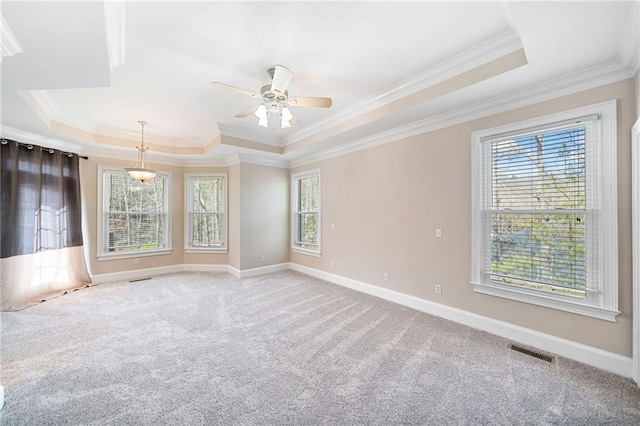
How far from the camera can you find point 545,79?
97.8 inches

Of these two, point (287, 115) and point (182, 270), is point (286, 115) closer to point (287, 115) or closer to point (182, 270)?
point (287, 115)

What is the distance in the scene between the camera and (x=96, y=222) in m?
4.94

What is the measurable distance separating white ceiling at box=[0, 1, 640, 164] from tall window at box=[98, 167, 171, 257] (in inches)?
62.2

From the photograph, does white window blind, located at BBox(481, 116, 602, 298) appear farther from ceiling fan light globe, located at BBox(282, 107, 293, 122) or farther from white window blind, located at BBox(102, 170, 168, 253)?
white window blind, located at BBox(102, 170, 168, 253)

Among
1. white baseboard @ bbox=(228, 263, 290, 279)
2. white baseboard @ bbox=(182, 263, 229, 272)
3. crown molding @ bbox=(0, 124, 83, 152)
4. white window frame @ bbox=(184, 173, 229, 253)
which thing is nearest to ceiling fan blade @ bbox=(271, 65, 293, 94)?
white window frame @ bbox=(184, 173, 229, 253)

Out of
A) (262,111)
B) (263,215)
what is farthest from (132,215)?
(262,111)

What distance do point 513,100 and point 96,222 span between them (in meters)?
6.89

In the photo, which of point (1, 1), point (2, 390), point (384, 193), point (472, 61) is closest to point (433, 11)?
point (472, 61)

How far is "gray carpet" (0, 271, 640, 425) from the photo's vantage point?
1760 mm

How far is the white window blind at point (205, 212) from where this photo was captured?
595 cm

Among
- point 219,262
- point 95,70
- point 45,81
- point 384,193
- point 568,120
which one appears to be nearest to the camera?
point 95,70

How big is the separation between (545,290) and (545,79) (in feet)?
6.82

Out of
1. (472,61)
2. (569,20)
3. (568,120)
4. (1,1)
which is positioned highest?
(472,61)

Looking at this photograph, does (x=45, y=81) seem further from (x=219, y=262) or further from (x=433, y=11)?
(x=219, y=262)
